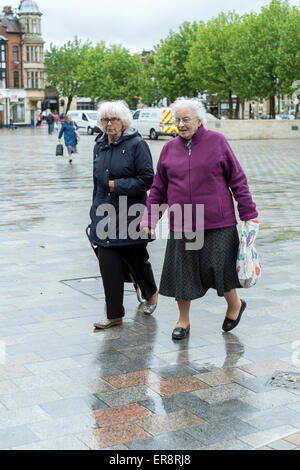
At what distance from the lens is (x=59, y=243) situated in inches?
372

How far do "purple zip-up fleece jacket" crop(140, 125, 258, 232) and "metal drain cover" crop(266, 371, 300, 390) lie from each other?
118 cm

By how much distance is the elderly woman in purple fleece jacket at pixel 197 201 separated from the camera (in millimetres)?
5246

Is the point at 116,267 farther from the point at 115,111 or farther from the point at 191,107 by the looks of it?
the point at 191,107

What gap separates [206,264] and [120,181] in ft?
3.06

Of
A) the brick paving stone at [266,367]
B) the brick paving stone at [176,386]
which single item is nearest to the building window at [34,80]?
the brick paving stone at [266,367]

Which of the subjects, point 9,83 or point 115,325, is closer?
point 115,325

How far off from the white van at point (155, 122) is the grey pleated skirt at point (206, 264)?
35483 mm

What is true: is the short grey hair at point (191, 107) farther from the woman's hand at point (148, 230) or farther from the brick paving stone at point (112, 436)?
the brick paving stone at point (112, 436)

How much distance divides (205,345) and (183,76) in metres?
60.4

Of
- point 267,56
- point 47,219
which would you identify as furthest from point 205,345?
point 267,56

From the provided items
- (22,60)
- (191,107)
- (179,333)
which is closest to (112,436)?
(179,333)

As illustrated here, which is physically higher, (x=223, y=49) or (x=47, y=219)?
(x=223, y=49)

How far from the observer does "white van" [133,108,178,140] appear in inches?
1619

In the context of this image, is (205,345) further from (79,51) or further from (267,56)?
(79,51)
